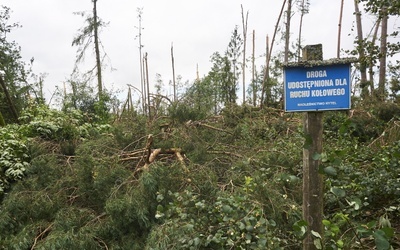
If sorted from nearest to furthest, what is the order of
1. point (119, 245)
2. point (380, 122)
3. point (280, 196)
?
point (280, 196), point (119, 245), point (380, 122)

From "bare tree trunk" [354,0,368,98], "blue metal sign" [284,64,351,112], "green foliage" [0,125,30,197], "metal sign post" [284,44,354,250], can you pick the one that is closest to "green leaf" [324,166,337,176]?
"metal sign post" [284,44,354,250]

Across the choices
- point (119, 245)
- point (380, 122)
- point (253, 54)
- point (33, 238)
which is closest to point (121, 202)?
point (119, 245)

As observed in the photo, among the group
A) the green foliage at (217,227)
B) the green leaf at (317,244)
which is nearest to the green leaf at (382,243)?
the green leaf at (317,244)

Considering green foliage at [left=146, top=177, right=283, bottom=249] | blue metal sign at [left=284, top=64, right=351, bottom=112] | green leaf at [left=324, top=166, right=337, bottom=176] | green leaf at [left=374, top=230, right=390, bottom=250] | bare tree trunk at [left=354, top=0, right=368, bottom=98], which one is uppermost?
bare tree trunk at [left=354, top=0, right=368, bottom=98]

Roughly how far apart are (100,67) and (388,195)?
13344 millimetres

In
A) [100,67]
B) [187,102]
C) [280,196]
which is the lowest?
[280,196]

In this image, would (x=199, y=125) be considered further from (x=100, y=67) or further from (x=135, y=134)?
(x=100, y=67)

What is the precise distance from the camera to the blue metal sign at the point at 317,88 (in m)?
1.84

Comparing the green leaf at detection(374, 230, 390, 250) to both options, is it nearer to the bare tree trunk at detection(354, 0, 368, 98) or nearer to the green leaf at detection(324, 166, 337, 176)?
the green leaf at detection(324, 166, 337, 176)

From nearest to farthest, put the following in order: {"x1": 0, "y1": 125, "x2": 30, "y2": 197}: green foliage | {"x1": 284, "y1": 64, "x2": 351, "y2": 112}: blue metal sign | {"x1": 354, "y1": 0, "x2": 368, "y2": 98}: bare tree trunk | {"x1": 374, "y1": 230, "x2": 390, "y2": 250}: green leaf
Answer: {"x1": 374, "y1": 230, "x2": 390, "y2": 250}: green leaf
{"x1": 284, "y1": 64, "x2": 351, "y2": 112}: blue metal sign
{"x1": 0, "y1": 125, "x2": 30, "y2": 197}: green foliage
{"x1": 354, "y1": 0, "x2": 368, "y2": 98}: bare tree trunk

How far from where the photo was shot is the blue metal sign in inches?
Answer: 72.6

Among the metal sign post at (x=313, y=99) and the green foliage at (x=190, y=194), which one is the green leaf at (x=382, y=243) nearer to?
the green foliage at (x=190, y=194)

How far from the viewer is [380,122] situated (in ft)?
20.7

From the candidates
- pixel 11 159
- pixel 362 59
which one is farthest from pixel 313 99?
pixel 11 159
